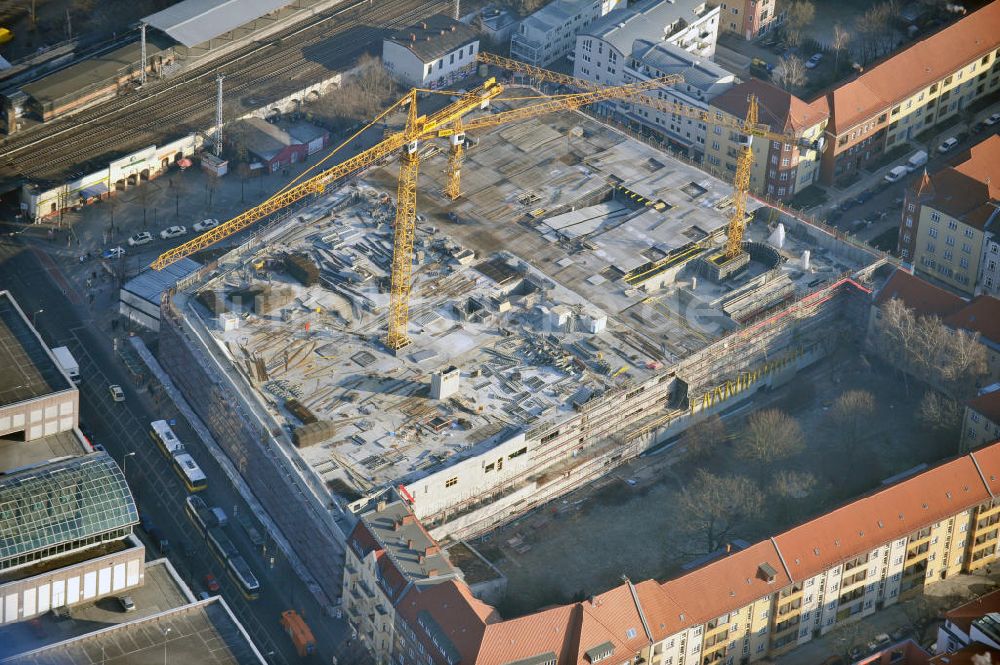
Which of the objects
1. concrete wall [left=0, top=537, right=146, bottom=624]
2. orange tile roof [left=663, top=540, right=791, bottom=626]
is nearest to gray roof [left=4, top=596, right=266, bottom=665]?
concrete wall [left=0, top=537, right=146, bottom=624]

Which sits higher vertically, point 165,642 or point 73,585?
point 73,585

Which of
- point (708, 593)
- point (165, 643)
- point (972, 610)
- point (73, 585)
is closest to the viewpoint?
point (165, 643)

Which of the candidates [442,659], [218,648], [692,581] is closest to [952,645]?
[692,581]

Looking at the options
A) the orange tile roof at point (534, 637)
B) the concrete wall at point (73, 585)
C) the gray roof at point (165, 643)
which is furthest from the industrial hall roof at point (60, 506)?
the orange tile roof at point (534, 637)

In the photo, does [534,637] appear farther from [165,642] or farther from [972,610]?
[972,610]

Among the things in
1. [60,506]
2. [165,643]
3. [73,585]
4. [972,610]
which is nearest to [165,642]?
[165,643]

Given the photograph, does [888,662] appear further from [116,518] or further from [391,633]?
[116,518]

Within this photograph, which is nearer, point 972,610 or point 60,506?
point 60,506
